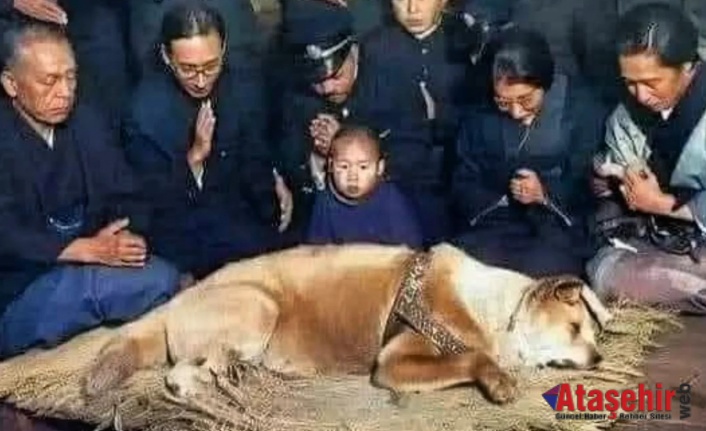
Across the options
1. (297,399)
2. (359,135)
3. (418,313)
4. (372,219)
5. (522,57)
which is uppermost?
(522,57)

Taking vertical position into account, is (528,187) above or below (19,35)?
below

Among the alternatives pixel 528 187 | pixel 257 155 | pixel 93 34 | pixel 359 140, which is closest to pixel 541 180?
pixel 528 187

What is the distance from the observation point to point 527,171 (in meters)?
1.67

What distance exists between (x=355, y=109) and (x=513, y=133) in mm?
193

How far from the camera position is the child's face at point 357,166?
5.51ft

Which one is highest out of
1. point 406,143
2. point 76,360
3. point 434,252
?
point 406,143

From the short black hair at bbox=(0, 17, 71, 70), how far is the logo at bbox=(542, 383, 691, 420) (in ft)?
2.42

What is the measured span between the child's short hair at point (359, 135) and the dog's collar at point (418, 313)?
0.46 ft

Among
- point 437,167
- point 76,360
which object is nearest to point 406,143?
point 437,167

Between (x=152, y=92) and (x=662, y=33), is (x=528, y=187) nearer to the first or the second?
(x=662, y=33)

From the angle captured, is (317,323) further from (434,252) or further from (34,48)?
(34,48)

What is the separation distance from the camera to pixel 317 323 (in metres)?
1.70

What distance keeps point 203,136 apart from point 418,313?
0.34 meters

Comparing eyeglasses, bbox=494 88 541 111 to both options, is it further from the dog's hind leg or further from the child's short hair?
the dog's hind leg
